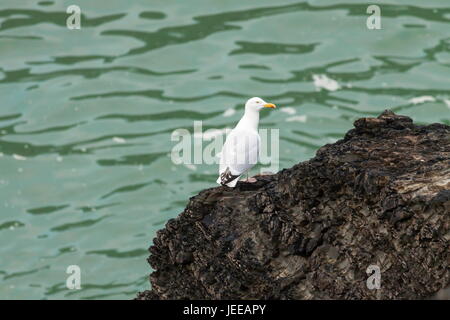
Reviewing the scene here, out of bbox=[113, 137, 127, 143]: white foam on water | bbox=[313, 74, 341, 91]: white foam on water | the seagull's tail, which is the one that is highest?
the seagull's tail

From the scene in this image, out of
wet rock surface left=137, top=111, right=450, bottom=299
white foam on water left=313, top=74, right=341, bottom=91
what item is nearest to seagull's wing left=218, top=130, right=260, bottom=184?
wet rock surface left=137, top=111, right=450, bottom=299

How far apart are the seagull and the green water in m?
12.6

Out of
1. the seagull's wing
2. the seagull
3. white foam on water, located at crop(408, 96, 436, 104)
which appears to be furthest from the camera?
white foam on water, located at crop(408, 96, 436, 104)

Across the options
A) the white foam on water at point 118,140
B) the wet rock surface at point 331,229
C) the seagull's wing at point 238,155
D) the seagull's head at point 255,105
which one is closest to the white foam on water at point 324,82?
the white foam on water at point 118,140

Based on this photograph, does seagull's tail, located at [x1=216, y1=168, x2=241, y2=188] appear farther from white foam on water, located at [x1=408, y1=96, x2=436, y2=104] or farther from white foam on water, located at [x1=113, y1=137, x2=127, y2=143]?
white foam on water, located at [x1=408, y1=96, x2=436, y2=104]

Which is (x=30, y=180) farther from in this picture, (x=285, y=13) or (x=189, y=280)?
(x=189, y=280)

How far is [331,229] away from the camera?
10578 millimetres

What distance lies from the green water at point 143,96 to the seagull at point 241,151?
1255cm

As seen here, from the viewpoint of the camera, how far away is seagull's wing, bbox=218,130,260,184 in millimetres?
12992

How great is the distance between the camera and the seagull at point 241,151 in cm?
1288

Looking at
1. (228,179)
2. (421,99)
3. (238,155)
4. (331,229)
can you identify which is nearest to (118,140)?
(421,99)

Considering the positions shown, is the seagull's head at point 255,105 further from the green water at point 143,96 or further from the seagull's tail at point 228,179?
the green water at point 143,96

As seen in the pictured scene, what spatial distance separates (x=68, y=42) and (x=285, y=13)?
724 cm

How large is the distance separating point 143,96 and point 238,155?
780 inches
